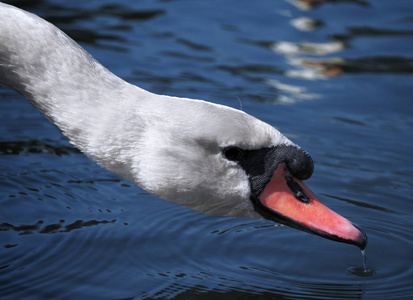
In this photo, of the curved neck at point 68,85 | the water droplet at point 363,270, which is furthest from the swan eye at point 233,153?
the water droplet at point 363,270

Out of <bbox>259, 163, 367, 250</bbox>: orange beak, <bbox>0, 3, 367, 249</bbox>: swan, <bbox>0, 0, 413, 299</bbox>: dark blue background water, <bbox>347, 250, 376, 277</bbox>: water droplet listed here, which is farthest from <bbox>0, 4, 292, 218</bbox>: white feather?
<bbox>347, 250, 376, 277</bbox>: water droplet

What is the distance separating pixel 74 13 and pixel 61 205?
5.86m

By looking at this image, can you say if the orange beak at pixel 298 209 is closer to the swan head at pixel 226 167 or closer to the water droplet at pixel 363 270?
the swan head at pixel 226 167

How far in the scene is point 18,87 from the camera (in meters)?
4.62

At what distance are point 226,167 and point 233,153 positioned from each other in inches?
4.0

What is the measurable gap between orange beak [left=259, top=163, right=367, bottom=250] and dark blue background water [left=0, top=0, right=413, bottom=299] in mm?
606

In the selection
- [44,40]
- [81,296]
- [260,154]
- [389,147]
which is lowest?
[81,296]

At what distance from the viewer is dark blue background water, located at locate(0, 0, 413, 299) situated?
5.23 m

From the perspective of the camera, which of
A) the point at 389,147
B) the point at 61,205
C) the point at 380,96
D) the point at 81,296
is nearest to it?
the point at 81,296

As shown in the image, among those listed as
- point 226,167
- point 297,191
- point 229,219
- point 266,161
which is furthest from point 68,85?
point 229,219

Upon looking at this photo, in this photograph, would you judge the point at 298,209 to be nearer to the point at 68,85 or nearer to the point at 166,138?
the point at 166,138

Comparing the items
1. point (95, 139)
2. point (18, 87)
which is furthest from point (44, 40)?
point (95, 139)

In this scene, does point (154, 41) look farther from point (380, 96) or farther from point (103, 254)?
point (103, 254)

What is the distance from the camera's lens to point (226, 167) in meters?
4.43
